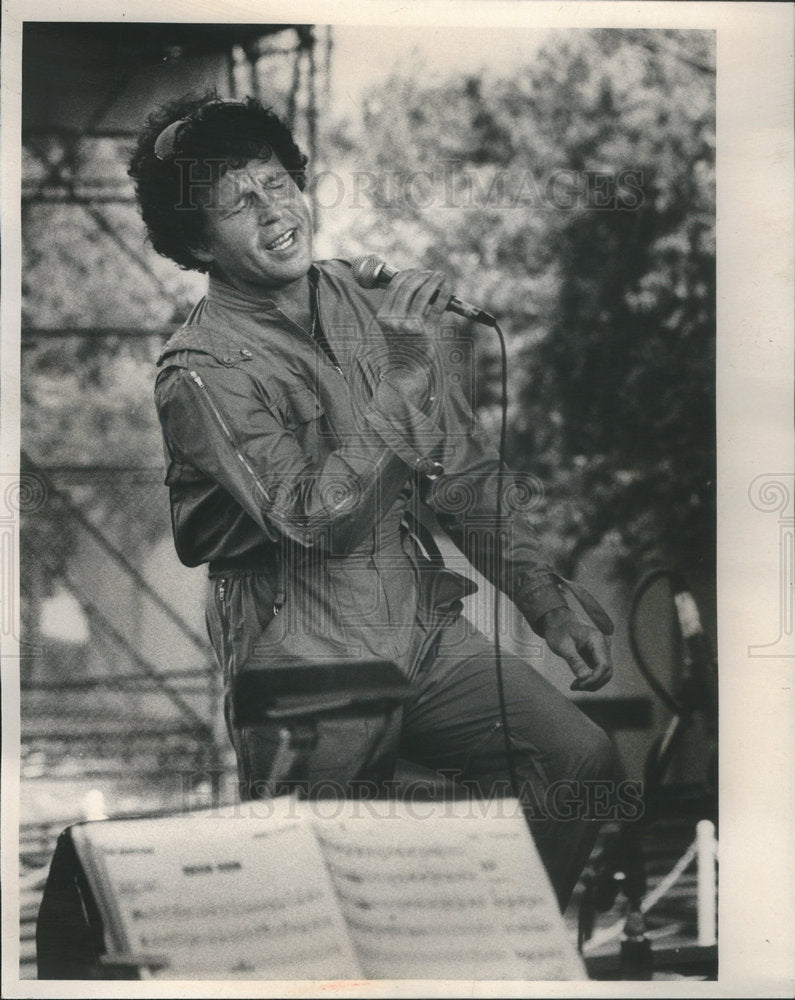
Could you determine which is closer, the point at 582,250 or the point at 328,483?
the point at 328,483

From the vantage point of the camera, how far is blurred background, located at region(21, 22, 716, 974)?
127 inches

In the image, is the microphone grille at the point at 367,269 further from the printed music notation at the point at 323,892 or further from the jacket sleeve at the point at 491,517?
the printed music notation at the point at 323,892

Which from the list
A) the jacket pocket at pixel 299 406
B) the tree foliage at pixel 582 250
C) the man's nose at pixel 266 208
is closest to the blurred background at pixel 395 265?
the tree foliage at pixel 582 250

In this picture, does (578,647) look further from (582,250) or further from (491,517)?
(582,250)

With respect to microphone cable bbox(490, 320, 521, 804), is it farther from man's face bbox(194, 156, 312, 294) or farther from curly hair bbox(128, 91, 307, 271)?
curly hair bbox(128, 91, 307, 271)

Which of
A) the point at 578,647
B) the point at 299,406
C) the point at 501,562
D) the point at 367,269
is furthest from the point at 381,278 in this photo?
the point at 578,647

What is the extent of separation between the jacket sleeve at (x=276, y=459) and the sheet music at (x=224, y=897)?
35.4 inches

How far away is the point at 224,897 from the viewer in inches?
126

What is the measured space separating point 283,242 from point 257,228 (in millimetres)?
87

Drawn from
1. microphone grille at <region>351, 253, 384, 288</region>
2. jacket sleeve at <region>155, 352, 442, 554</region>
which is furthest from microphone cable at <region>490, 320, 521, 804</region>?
microphone grille at <region>351, 253, 384, 288</region>

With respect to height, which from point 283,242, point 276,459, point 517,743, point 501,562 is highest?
point 283,242

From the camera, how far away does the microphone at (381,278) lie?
3244 millimetres

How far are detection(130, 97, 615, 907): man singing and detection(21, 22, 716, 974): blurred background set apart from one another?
0.07 metres

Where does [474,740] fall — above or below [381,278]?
below
